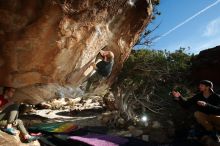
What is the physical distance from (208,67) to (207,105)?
25.0ft

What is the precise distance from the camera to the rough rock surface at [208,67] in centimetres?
1515

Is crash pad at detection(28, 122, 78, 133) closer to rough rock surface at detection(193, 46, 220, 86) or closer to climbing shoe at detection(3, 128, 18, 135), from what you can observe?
climbing shoe at detection(3, 128, 18, 135)

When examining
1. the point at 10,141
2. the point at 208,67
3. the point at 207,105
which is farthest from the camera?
the point at 208,67

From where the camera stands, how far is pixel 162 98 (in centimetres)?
1448

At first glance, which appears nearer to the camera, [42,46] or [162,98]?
[42,46]

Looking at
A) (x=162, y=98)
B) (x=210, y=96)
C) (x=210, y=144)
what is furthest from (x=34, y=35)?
(x=162, y=98)

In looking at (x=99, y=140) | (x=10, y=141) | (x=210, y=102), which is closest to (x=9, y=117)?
(x=10, y=141)

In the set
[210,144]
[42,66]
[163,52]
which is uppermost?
[163,52]

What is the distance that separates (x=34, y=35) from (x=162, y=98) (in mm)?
8268

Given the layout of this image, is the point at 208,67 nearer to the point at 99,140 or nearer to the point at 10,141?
the point at 99,140

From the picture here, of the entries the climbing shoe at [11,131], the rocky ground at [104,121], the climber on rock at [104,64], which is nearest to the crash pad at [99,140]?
the rocky ground at [104,121]

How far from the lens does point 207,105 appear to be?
8.22 m

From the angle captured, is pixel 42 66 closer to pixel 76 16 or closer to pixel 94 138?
pixel 76 16

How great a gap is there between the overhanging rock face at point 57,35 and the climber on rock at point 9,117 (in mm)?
382
